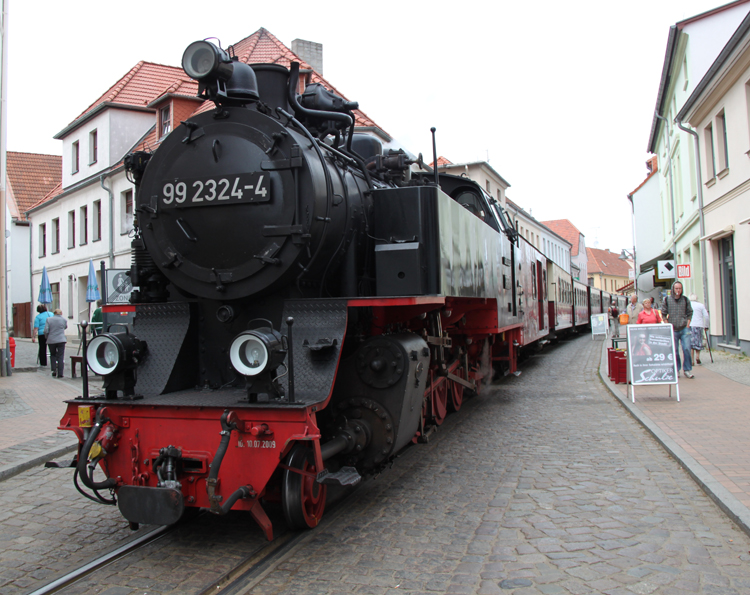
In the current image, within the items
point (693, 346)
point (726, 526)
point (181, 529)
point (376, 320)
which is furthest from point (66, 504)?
point (693, 346)

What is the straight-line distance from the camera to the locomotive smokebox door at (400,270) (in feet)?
14.6

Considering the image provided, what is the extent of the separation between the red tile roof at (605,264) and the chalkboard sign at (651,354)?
7269cm

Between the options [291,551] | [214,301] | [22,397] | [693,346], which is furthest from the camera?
[693,346]

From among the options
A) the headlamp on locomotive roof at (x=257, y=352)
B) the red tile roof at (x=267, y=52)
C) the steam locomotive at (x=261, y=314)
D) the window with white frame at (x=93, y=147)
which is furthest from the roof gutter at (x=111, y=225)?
the headlamp on locomotive roof at (x=257, y=352)

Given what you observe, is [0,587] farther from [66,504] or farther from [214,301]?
[214,301]

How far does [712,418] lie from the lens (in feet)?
22.4

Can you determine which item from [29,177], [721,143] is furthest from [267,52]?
[29,177]

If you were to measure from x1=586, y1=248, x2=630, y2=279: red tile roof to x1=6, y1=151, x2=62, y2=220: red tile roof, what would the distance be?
209 feet

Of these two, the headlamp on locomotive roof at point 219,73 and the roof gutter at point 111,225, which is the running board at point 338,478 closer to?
the headlamp on locomotive roof at point 219,73

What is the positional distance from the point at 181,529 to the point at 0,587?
1.05 m

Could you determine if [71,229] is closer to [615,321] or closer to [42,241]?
[42,241]

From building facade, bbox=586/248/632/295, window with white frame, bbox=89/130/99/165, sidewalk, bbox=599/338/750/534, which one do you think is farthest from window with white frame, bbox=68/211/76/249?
building facade, bbox=586/248/632/295

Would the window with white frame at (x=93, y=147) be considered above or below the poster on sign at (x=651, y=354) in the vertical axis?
above

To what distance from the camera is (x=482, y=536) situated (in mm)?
3693
